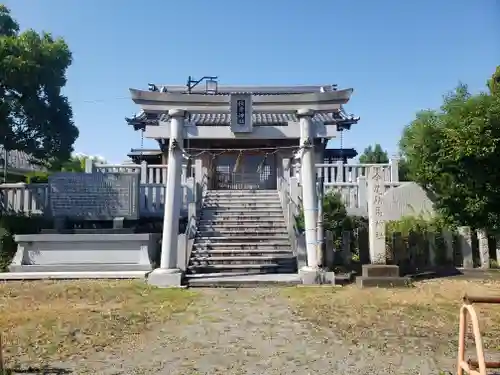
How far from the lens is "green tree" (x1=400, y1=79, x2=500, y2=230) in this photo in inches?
439

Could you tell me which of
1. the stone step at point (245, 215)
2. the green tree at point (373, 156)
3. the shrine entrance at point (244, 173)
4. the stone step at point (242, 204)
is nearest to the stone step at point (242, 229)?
the stone step at point (245, 215)

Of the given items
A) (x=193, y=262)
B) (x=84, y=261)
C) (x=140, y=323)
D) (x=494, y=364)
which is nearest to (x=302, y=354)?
(x=494, y=364)

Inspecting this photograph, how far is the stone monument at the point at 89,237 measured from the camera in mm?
11055

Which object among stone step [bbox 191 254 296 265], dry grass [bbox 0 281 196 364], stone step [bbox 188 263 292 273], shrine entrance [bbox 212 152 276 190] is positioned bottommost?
dry grass [bbox 0 281 196 364]

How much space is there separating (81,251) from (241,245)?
443 cm

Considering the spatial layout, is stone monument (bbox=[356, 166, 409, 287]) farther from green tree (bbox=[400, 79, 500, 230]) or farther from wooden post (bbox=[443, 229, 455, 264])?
green tree (bbox=[400, 79, 500, 230])

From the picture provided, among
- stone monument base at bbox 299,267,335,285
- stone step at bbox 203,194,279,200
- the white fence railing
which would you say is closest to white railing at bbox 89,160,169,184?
the white fence railing

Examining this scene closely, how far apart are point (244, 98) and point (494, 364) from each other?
872 centimetres

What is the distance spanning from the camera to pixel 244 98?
10.8 meters

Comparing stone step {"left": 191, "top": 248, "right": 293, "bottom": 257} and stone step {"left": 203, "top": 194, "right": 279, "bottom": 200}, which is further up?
stone step {"left": 203, "top": 194, "right": 279, "bottom": 200}

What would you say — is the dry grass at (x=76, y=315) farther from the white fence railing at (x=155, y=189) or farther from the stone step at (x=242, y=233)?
the white fence railing at (x=155, y=189)

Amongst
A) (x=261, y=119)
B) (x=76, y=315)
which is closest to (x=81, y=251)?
(x=76, y=315)

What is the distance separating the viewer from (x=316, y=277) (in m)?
9.34

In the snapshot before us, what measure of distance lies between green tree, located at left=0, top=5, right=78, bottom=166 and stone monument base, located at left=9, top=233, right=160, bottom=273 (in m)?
3.06
